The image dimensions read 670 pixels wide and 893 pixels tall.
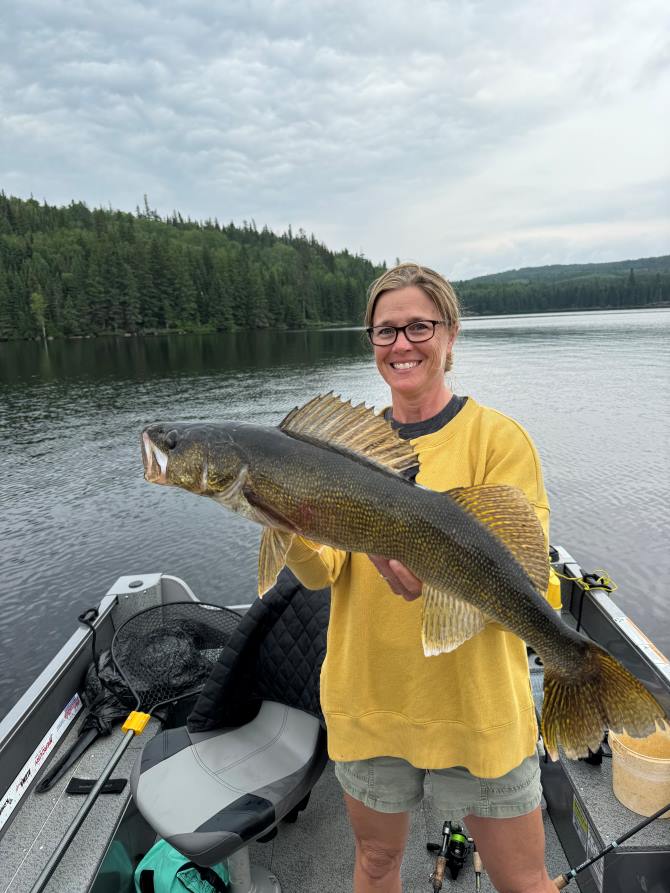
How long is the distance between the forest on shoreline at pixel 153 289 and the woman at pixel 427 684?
72721mm

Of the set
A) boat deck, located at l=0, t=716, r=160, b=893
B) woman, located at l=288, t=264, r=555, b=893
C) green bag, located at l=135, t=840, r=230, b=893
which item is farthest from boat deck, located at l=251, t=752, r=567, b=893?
woman, located at l=288, t=264, r=555, b=893

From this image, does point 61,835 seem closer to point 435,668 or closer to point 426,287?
point 435,668

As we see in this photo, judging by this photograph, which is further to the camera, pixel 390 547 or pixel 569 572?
pixel 569 572

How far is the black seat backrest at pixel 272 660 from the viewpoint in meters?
3.47

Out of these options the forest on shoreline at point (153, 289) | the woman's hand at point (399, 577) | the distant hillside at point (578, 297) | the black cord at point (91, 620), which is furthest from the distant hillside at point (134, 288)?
the woman's hand at point (399, 577)

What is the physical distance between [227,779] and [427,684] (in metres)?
1.72

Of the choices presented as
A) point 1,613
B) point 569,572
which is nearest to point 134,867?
point 569,572

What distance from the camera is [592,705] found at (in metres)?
1.98

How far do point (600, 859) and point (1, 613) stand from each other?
1042cm

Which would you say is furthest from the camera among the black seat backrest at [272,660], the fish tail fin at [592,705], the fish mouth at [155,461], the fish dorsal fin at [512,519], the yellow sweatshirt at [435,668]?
the black seat backrest at [272,660]

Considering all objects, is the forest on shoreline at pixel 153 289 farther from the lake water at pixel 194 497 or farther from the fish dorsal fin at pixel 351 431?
the fish dorsal fin at pixel 351 431

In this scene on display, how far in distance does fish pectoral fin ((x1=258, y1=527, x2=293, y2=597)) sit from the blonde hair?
1.12 m

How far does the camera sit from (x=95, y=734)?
408cm

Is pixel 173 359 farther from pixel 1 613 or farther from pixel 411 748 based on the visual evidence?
pixel 411 748
